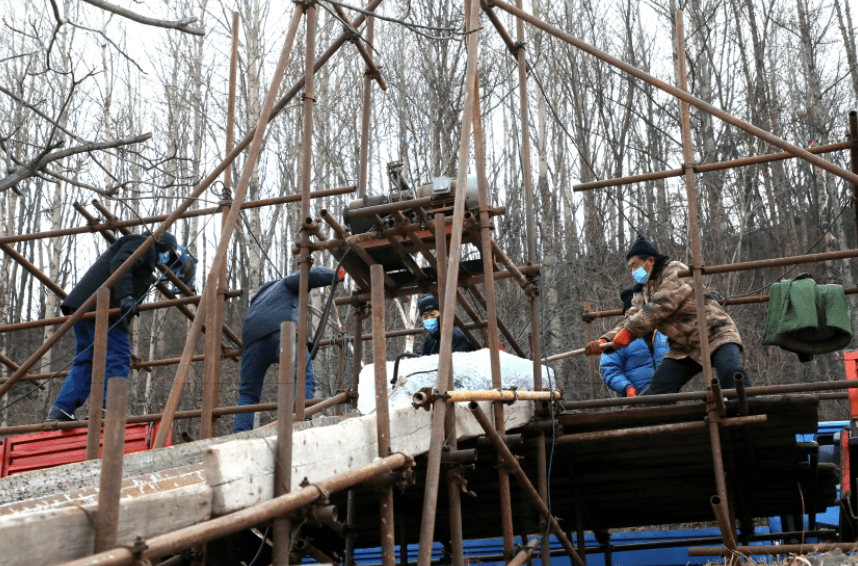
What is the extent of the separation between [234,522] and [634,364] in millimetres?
6343

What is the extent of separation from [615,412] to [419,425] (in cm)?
186

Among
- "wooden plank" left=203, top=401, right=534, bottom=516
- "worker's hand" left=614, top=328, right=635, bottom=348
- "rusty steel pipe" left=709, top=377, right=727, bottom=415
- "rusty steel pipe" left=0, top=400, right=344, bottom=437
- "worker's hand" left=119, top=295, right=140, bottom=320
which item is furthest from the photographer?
"worker's hand" left=119, top=295, right=140, bottom=320

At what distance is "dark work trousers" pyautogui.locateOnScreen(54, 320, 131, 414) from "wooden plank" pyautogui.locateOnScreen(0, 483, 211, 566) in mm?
5033

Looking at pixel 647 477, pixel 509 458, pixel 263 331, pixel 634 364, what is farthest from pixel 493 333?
pixel 634 364

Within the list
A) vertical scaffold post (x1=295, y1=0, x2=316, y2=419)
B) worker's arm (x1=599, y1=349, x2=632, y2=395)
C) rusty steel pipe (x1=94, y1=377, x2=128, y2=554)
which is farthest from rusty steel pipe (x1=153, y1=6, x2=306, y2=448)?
worker's arm (x1=599, y1=349, x2=632, y2=395)

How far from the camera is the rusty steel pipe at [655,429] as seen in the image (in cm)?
619

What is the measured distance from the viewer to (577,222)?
21094mm

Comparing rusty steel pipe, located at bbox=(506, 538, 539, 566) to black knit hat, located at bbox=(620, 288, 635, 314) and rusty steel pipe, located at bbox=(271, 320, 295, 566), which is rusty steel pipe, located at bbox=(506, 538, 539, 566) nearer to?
rusty steel pipe, located at bbox=(271, 320, 295, 566)

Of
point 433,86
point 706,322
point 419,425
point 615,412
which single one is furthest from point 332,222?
point 433,86

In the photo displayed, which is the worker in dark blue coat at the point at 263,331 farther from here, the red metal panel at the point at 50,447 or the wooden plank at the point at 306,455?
the wooden plank at the point at 306,455

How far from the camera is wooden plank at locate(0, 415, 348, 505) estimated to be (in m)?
4.09

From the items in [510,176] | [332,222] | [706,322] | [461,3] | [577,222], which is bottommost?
[706,322]

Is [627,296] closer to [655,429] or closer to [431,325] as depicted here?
[431,325]

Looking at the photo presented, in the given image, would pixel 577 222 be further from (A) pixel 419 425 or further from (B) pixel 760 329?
(A) pixel 419 425
